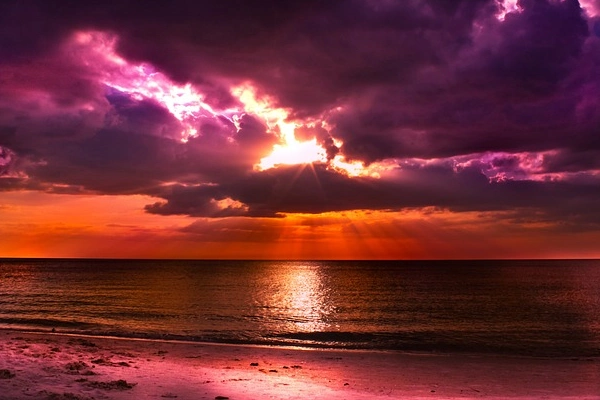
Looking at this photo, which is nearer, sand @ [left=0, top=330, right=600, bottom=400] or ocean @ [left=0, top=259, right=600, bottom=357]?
sand @ [left=0, top=330, right=600, bottom=400]

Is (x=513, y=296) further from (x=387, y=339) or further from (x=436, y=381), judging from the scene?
(x=436, y=381)

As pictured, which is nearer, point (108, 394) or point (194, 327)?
point (108, 394)

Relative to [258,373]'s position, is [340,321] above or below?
below

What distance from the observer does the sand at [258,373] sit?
1811 centimetres

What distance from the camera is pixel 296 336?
40.6 metres

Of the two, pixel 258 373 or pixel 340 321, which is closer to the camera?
pixel 258 373

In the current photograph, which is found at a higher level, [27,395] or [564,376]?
[27,395]

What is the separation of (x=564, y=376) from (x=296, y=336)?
70.0 ft

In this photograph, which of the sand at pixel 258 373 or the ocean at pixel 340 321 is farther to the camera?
the ocean at pixel 340 321

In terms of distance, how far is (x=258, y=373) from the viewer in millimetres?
23047

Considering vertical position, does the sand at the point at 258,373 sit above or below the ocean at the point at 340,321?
above

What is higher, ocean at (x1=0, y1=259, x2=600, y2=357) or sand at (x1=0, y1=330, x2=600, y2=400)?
sand at (x1=0, y1=330, x2=600, y2=400)

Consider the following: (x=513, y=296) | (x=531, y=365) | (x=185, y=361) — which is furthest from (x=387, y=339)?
(x=513, y=296)

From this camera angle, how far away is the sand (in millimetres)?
18109
